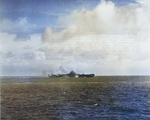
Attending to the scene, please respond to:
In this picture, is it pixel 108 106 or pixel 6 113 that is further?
pixel 108 106

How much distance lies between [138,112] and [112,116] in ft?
8.75

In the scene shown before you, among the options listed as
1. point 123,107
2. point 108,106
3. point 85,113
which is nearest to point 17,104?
point 85,113

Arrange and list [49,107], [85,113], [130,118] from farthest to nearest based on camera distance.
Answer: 1. [49,107]
2. [85,113]
3. [130,118]

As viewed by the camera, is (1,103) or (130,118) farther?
(1,103)

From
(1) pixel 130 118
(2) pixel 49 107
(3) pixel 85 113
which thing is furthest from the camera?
(2) pixel 49 107

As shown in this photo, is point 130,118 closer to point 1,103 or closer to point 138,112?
point 138,112

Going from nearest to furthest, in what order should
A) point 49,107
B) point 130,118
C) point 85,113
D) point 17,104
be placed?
point 130,118
point 85,113
point 49,107
point 17,104

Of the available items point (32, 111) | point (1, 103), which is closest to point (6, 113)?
point (32, 111)

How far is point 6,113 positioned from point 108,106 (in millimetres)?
9091

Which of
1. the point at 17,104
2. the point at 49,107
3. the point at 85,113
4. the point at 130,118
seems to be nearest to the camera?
the point at 130,118

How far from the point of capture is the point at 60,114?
1466 cm

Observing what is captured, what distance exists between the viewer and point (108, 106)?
17.1m

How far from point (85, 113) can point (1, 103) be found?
28.8ft

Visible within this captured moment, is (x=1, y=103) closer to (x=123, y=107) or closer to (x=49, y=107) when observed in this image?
(x=49, y=107)
